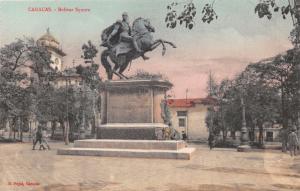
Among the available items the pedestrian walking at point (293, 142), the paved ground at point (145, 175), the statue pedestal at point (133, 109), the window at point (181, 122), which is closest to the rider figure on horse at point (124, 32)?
the statue pedestal at point (133, 109)

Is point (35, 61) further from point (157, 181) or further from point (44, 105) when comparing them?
point (157, 181)

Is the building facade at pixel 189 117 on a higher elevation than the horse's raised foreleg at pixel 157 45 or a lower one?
lower

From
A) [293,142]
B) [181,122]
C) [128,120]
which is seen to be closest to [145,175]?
[128,120]

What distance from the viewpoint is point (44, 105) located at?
1141 inches

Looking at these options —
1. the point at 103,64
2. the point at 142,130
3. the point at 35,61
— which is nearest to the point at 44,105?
the point at 35,61

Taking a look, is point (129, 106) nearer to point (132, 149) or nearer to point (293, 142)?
point (132, 149)

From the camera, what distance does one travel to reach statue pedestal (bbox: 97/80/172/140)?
548 inches

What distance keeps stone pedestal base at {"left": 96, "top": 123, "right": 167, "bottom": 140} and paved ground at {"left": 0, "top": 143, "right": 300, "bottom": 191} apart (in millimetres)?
1824

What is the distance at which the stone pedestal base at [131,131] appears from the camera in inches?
541

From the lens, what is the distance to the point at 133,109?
14.2m

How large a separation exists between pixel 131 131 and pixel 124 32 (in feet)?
11.5

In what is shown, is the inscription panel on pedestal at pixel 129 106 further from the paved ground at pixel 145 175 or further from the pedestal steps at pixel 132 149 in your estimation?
the paved ground at pixel 145 175

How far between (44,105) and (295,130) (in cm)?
1853

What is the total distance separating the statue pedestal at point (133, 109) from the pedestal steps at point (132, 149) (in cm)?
53
